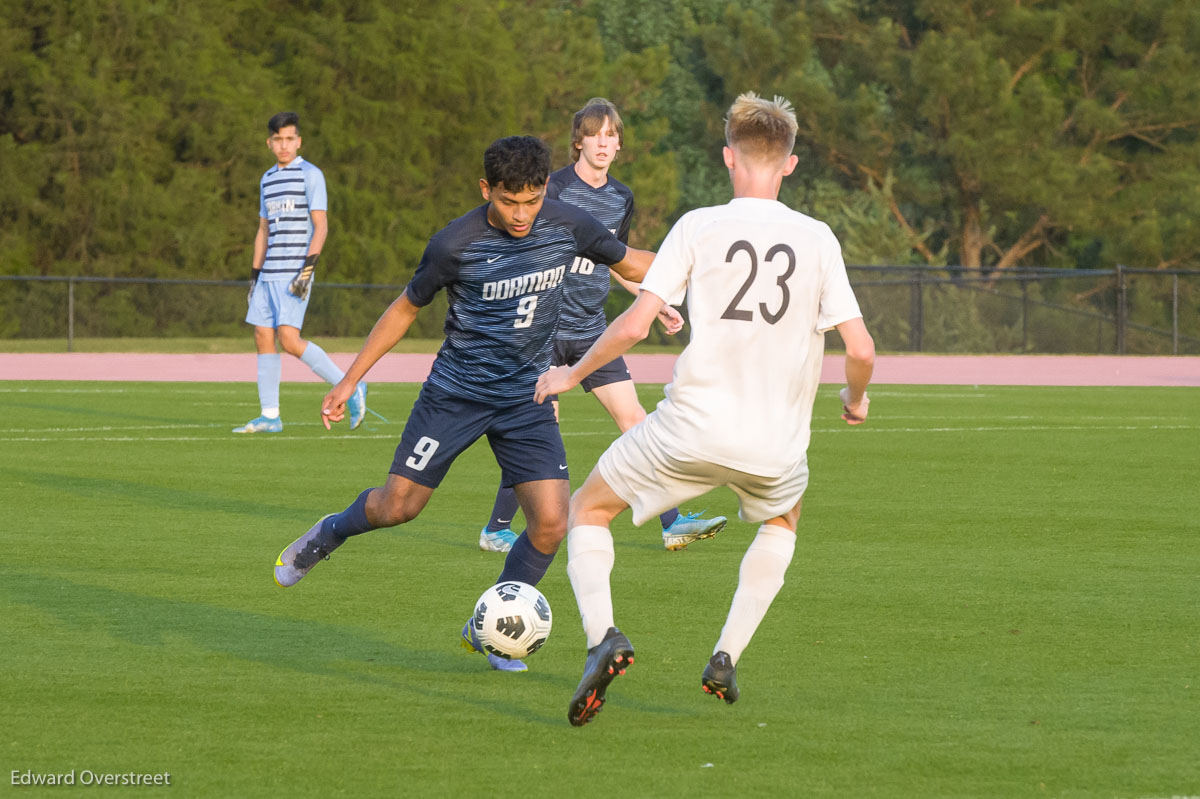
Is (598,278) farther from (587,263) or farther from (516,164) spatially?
(516,164)

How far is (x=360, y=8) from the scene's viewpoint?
142 ft

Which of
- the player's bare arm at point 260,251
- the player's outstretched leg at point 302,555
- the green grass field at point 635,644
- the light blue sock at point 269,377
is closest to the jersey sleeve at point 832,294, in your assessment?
the green grass field at point 635,644

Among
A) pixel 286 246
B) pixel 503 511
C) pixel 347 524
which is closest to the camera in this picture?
pixel 347 524

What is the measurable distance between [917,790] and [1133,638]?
2.25 metres

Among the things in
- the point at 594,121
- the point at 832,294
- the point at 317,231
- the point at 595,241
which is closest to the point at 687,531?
the point at 594,121

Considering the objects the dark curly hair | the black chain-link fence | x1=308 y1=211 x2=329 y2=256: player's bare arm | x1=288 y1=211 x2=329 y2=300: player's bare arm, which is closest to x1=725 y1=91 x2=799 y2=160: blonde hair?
the dark curly hair

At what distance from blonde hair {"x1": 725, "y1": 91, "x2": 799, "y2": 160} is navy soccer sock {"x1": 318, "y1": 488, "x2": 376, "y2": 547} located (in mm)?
2036

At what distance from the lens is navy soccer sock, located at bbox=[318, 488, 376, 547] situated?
6.36 metres

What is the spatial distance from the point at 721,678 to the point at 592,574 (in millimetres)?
511

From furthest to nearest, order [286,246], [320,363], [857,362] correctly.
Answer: [286,246] → [320,363] → [857,362]

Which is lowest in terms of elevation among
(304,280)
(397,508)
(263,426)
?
(263,426)

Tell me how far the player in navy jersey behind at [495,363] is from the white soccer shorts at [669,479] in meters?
0.89

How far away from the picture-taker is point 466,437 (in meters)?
6.18

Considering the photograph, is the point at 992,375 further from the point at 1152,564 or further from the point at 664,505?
the point at 664,505
